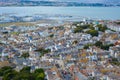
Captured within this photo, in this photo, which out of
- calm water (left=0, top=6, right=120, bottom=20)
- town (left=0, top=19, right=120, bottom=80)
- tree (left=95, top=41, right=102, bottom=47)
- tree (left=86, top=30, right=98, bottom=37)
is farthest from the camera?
calm water (left=0, top=6, right=120, bottom=20)

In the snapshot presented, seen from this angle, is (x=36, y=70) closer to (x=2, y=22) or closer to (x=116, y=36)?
(x=116, y=36)

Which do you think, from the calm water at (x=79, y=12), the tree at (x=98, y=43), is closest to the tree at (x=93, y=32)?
the tree at (x=98, y=43)

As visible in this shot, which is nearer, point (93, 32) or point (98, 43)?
point (98, 43)

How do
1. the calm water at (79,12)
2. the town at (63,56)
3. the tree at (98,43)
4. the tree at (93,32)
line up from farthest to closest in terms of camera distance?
the calm water at (79,12) → the tree at (93,32) → the tree at (98,43) → the town at (63,56)

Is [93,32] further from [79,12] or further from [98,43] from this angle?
[79,12]

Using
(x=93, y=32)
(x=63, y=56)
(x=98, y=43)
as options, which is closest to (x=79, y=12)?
(x=93, y=32)

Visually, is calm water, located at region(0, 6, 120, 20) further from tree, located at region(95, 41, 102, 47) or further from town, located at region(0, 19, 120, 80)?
tree, located at region(95, 41, 102, 47)

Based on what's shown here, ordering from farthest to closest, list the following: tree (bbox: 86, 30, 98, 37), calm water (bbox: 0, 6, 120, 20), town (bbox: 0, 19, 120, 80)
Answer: calm water (bbox: 0, 6, 120, 20) < tree (bbox: 86, 30, 98, 37) < town (bbox: 0, 19, 120, 80)

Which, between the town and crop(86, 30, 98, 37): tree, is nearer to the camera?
the town

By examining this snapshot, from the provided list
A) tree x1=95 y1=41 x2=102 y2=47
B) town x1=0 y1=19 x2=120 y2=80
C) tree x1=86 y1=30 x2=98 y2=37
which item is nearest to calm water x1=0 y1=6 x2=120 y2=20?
tree x1=86 y1=30 x2=98 y2=37

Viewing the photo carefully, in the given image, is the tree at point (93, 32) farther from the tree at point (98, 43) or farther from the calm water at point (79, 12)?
the calm water at point (79, 12)
